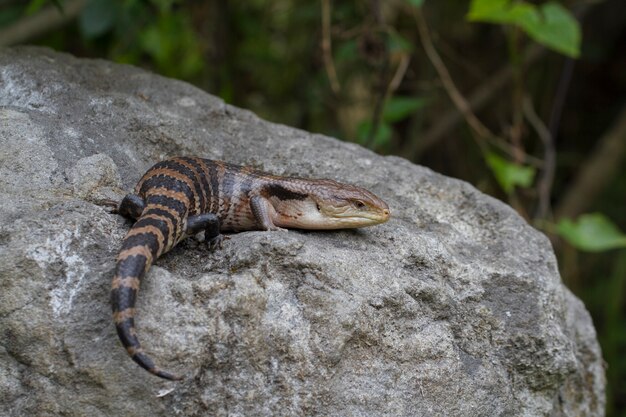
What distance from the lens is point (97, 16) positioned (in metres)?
7.04

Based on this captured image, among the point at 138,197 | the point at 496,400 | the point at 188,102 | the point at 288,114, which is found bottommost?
the point at 138,197

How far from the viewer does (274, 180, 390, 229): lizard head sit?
534cm

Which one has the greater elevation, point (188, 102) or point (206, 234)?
point (188, 102)

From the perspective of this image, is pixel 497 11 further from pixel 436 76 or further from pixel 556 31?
Answer: pixel 436 76

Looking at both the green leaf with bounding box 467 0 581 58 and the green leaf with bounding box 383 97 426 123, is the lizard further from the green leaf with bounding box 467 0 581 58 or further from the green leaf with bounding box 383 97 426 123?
the green leaf with bounding box 383 97 426 123

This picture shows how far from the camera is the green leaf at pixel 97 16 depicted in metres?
7.00

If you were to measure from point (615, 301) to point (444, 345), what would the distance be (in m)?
5.39

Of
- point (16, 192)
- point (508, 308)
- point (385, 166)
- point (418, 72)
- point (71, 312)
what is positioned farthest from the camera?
point (418, 72)

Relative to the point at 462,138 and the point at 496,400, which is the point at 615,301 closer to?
the point at 462,138

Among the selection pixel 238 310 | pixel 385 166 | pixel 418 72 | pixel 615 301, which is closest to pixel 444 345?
pixel 238 310

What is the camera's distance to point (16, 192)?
4.64 metres

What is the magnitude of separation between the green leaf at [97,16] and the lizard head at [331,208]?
8.69 feet

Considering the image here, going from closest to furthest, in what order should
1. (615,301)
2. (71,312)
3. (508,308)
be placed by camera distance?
(71,312)
(508,308)
(615,301)

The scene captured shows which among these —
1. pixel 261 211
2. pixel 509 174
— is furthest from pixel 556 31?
pixel 261 211
